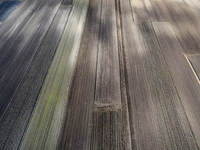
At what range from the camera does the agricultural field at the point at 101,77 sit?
2.17 ft

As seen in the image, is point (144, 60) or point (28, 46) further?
point (28, 46)

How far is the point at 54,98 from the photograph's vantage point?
80 cm

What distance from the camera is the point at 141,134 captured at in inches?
25.8

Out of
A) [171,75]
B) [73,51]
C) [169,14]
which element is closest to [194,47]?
[171,75]

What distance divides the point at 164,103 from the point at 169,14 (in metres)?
1.12

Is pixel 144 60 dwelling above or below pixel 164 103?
above

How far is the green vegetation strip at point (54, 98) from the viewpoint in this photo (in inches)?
25.9

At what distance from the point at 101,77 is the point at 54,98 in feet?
1.25

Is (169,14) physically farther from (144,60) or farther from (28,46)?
(28,46)

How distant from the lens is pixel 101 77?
2.88ft

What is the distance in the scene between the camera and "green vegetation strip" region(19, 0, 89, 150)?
66 cm

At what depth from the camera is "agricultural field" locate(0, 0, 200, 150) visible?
26.1 inches

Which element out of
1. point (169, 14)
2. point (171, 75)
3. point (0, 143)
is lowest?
point (0, 143)

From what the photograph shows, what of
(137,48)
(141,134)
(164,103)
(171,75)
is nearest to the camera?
(141,134)
